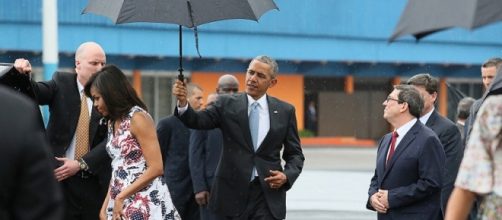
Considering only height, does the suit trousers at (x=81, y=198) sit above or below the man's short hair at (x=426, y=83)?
below

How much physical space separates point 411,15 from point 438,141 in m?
1.68

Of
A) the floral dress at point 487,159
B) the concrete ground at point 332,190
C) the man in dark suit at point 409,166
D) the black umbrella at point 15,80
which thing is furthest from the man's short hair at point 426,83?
the concrete ground at point 332,190

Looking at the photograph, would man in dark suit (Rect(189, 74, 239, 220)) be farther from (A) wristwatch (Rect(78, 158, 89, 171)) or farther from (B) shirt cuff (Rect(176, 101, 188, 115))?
(A) wristwatch (Rect(78, 158, 89, 171))

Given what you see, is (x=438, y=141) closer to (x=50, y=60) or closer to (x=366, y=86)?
(x=50, y=60)

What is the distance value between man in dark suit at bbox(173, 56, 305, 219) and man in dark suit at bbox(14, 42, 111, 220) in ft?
2.54

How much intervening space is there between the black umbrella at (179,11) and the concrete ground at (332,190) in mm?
6743

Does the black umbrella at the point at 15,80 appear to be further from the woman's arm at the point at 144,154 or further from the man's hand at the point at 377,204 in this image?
the man's hand at the point at 377,204

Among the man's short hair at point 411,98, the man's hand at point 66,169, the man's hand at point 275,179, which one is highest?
the man's short hair at point 411,98

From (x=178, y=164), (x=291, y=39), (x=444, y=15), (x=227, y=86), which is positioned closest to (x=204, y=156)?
(x=178, y=164)

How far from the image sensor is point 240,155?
7285 millimetres

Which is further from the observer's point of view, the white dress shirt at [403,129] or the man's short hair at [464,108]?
the man's short hair at [464,108]

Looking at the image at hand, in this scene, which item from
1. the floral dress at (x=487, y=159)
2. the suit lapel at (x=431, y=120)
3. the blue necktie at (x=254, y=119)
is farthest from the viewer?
the suit lapel at (x=431, y=120)

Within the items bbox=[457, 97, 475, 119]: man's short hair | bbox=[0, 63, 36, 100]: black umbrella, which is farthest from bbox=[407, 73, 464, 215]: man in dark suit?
bbox=[0, 63, 36, 100]: black umbrella

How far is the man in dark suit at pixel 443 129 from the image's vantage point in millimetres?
7355
